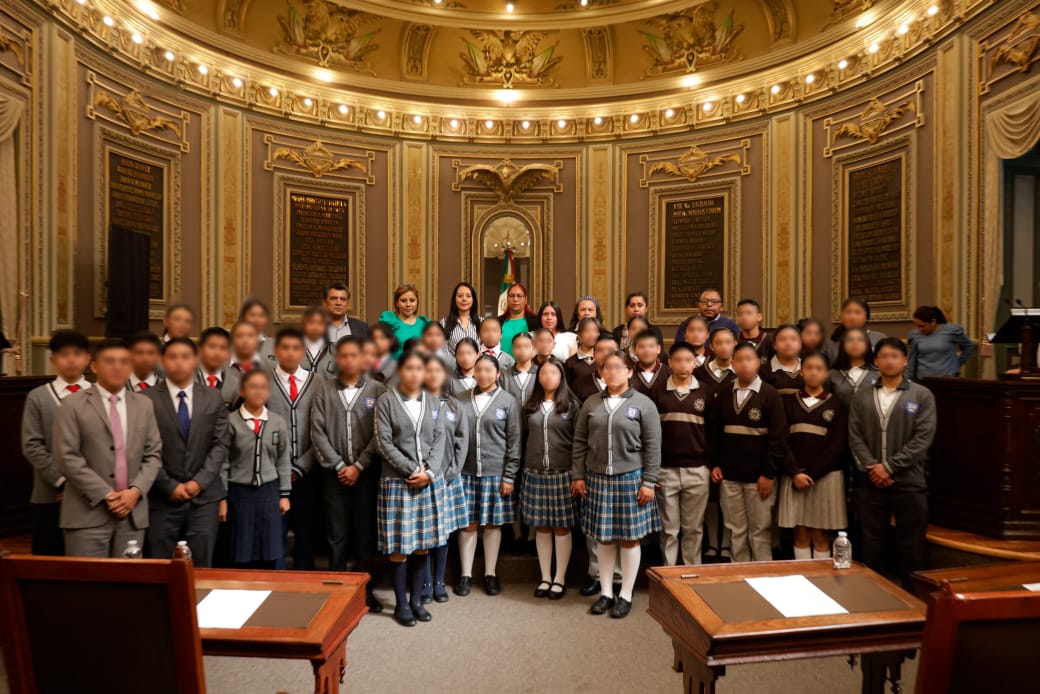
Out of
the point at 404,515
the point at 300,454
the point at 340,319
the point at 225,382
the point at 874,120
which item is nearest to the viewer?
the point at 225,382

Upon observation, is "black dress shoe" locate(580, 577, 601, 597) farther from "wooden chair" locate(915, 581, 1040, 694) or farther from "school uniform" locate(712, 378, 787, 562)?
"wooden chair" locate(915, 581, 1040, 694)

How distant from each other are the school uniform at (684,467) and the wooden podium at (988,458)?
6.79ft

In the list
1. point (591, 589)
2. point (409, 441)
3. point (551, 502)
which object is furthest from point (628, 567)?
point (409, 441)

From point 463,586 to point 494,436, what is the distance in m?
1.26

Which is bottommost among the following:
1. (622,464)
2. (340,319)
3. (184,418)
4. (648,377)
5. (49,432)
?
(622,464)

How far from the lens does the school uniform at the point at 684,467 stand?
5.22 m

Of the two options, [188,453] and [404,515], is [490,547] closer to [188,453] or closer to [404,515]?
[404,515]

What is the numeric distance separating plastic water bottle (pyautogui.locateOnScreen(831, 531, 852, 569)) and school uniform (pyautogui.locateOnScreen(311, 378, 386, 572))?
2.50 m

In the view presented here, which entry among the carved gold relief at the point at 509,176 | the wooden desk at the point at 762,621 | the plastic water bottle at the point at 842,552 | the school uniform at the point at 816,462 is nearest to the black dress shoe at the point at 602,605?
the school uniform at the point at 816,462

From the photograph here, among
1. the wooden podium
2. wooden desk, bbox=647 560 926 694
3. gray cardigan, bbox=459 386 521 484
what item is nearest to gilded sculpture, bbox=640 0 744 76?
the wooden podium

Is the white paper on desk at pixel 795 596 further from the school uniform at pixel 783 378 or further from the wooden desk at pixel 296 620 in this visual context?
the school uniform at pixel 783 378

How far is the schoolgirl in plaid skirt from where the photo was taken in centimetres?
492

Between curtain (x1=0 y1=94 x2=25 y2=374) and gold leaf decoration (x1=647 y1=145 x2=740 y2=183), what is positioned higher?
gold leaf decoration (x1=647 y1=145 x2=740 y2=183)

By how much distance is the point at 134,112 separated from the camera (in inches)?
335
